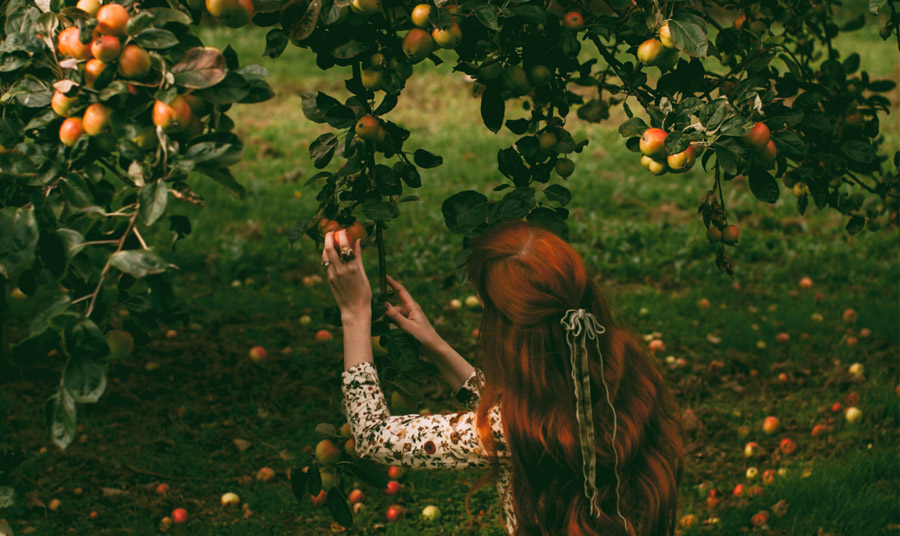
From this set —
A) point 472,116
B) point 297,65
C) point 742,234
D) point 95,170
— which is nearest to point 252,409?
point 95,170

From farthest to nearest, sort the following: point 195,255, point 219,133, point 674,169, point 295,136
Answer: point 295,136 < point 195,255 < point 674,169 < point 219,133

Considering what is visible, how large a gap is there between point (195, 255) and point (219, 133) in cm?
335

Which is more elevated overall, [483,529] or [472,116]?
[483,529]

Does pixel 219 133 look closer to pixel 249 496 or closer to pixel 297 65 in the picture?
pixel 249 496

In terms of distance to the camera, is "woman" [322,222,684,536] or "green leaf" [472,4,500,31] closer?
"green leaf" [472,4,500,31]

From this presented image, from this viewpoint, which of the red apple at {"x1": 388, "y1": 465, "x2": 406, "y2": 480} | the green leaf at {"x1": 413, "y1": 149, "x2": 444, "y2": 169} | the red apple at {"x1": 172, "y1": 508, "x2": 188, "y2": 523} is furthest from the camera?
the red apple at {"x1": 388, "y1": 465, "x2": 406, "y2": 480}

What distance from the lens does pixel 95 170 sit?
3.80 ft

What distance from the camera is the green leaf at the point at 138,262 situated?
0.99m

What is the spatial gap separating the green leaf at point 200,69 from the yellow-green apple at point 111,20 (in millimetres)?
92

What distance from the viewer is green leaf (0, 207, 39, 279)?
41.4 inches

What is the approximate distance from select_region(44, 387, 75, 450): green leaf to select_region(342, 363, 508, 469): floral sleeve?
25.6 inches

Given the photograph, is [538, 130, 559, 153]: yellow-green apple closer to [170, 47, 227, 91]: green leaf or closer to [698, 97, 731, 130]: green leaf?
[698, 97, 731, 130]: green leaf

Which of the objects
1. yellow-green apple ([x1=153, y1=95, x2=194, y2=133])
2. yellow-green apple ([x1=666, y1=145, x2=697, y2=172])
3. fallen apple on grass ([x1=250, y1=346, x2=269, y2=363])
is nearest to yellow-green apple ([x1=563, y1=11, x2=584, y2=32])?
yellow-green apple ([x1=666, y1=145, x2=697, y2=172])

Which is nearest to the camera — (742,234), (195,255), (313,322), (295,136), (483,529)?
(483,529)
